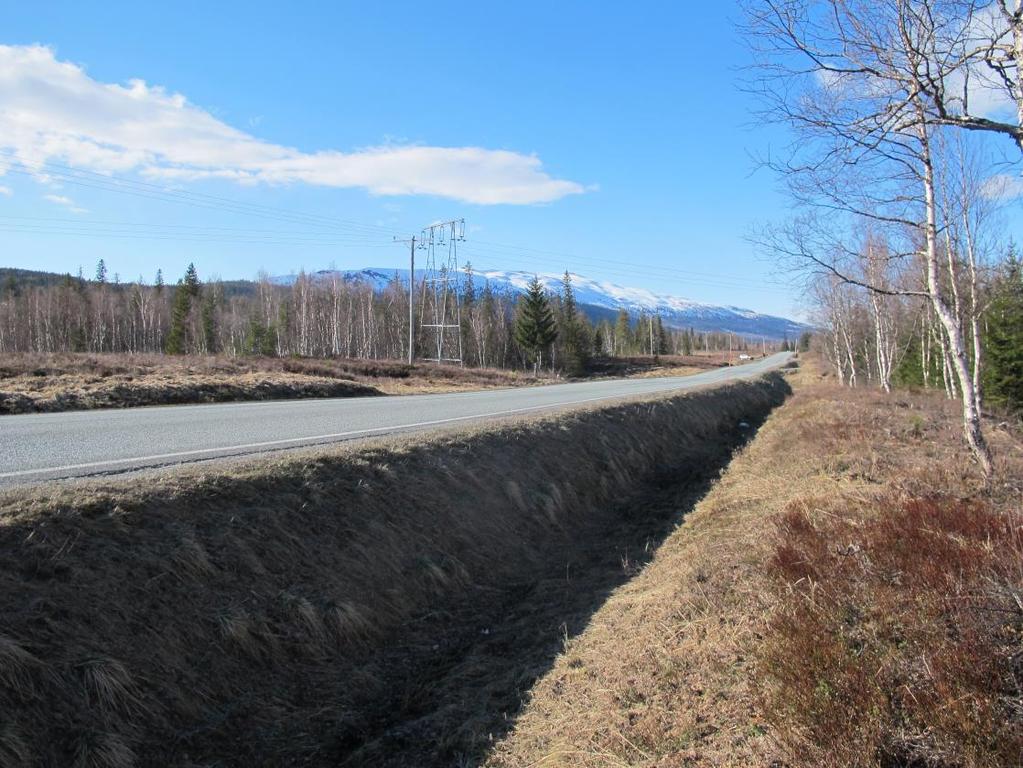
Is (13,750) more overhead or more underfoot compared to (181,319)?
more underfoot

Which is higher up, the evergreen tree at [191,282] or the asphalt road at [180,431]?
the evergreen tree at [191,282]

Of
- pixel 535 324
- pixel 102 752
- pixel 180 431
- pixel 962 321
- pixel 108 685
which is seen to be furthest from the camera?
pixel 535 324

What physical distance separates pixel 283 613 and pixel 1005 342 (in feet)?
98.8

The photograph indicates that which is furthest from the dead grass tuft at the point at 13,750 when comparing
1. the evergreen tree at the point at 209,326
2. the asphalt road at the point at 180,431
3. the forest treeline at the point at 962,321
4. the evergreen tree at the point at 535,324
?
the evergreen tree at the point at 209,326

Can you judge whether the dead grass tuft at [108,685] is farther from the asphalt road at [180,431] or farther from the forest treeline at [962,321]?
the forest treeline at [962,321]

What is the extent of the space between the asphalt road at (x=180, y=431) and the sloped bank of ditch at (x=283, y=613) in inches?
57.7

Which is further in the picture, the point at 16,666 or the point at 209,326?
→ the point at 209,326

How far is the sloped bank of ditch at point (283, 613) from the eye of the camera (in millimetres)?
3609

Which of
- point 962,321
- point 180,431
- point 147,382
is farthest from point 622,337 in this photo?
point 180,431

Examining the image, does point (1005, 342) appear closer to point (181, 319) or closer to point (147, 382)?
point (147, 382)

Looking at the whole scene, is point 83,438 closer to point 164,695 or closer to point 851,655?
point 164,695

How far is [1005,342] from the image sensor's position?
25297 mm

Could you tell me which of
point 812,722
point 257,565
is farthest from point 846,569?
point 257,565

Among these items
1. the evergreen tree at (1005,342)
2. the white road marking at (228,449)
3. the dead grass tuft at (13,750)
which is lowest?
the dead grass tuft at (13,750)
